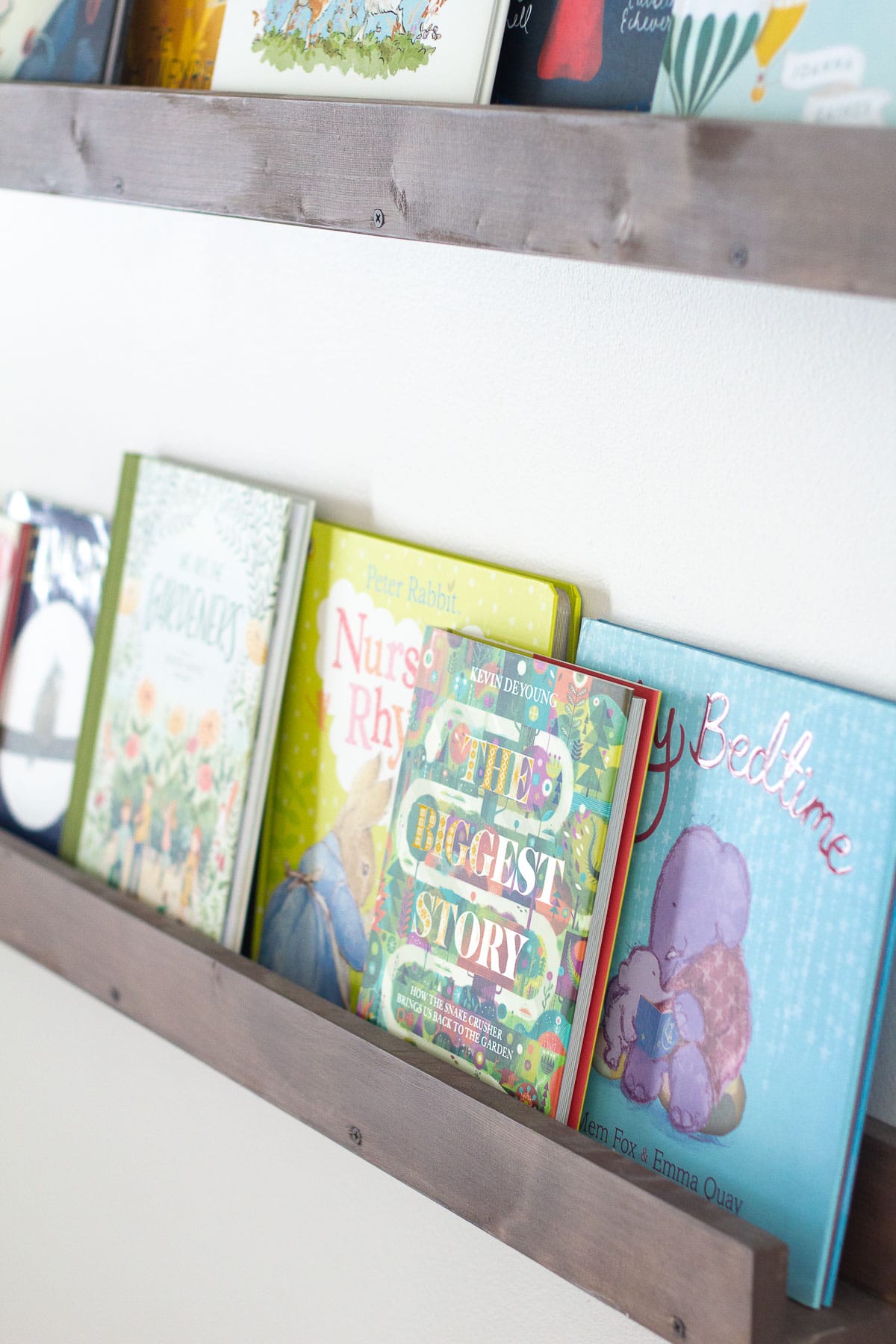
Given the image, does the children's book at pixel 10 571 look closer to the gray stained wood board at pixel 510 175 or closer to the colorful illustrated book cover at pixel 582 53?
the gray stained wood board at pixel 510 175

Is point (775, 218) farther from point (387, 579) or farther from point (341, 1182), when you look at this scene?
point (341, 1182)

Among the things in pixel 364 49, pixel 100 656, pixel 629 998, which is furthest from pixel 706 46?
pixel 100 656

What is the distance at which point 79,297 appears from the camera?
3.51 feet

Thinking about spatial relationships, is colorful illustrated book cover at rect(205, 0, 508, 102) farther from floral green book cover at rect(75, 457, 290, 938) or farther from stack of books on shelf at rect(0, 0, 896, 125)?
floral green book cover at rect(75, 457, 290, 938)

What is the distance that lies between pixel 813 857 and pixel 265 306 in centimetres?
57

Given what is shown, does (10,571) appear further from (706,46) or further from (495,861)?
(706,46)

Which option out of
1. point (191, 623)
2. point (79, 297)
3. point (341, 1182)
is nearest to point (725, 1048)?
point (341, 1182)

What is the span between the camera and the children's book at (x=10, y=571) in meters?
1.09

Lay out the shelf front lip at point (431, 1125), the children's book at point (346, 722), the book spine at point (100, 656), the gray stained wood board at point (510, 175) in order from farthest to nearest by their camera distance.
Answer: the book spine at point (100, 656) → the children's book at point (346, 722) → the shelf front lip at point (431, 1125) → the gray stained wood board at point (510, 175)

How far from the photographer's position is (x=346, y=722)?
871 mm

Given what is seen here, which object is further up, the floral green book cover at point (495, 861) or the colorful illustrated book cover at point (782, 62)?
the colorful illustrated book cover at point (782, 62)

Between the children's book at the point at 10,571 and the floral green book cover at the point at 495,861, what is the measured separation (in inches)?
18.3

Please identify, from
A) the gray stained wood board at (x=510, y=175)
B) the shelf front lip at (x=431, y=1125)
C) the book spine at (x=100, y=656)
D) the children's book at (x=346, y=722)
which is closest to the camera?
the gray stained wood board at (x=510, y=175)

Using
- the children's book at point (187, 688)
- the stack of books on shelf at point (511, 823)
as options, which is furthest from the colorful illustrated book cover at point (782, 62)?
the children's book at point (187, 688)
